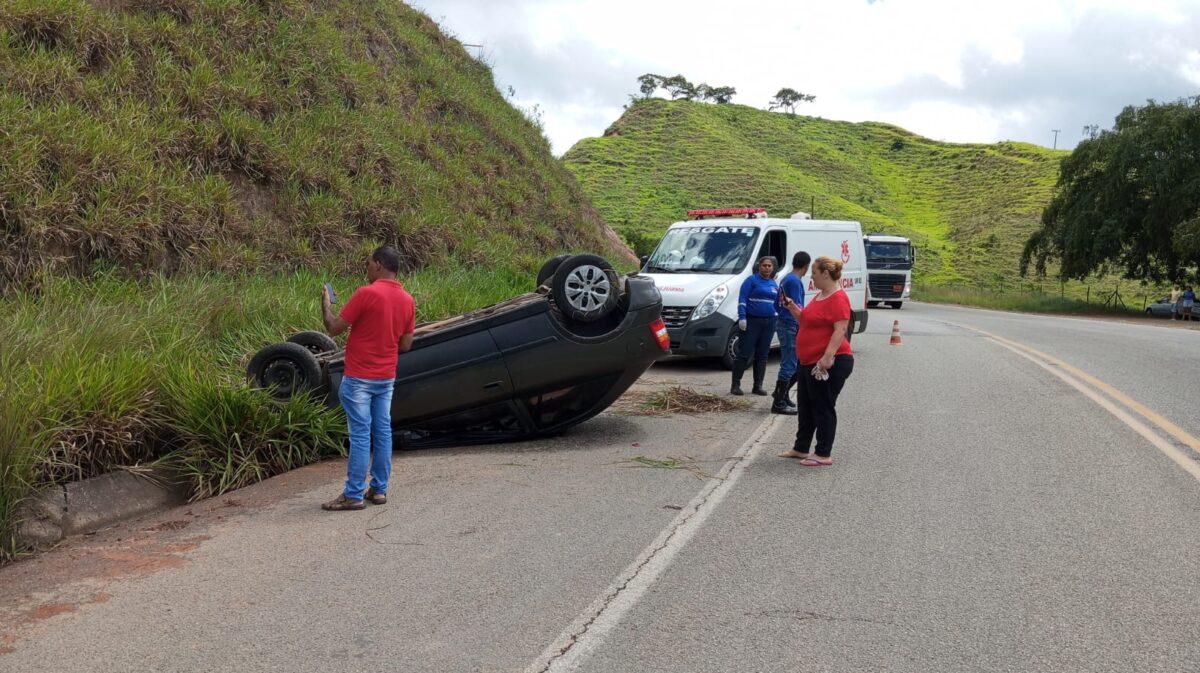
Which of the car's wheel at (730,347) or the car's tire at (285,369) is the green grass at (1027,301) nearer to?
the car's wheel at (730,347)

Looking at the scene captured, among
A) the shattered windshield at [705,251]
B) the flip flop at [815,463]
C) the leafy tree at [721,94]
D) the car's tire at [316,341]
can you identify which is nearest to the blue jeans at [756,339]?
the shattered windshield at [705,251]

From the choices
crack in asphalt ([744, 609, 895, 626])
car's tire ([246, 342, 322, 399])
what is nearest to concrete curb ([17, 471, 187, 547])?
car's tire ([246, 342, 322, 399])

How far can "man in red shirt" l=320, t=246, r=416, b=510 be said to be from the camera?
20.4 ft

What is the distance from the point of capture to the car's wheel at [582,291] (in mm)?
8430

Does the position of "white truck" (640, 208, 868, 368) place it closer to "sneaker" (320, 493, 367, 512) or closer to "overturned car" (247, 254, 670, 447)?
"overturned car" (247, 254, 670, 447)

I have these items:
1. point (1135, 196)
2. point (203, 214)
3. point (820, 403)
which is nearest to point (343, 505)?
point (820, 403)

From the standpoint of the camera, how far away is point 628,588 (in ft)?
15.4

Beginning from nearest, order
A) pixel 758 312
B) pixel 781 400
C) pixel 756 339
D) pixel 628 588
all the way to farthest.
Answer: pixel 628 588 → pixel 781 400 → pixel 758 312 → pixel 756 339

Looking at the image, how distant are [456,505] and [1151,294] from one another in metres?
57.5

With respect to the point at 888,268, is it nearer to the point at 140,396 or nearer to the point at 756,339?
the point at 756,339

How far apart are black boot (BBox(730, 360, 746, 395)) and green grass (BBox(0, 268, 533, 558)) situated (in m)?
4.96

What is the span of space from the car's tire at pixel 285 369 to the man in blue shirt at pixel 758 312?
5092 mm

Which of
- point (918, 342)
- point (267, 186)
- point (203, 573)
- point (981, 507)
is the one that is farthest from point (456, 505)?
point (918, 342)

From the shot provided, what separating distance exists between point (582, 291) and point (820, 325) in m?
2.05
